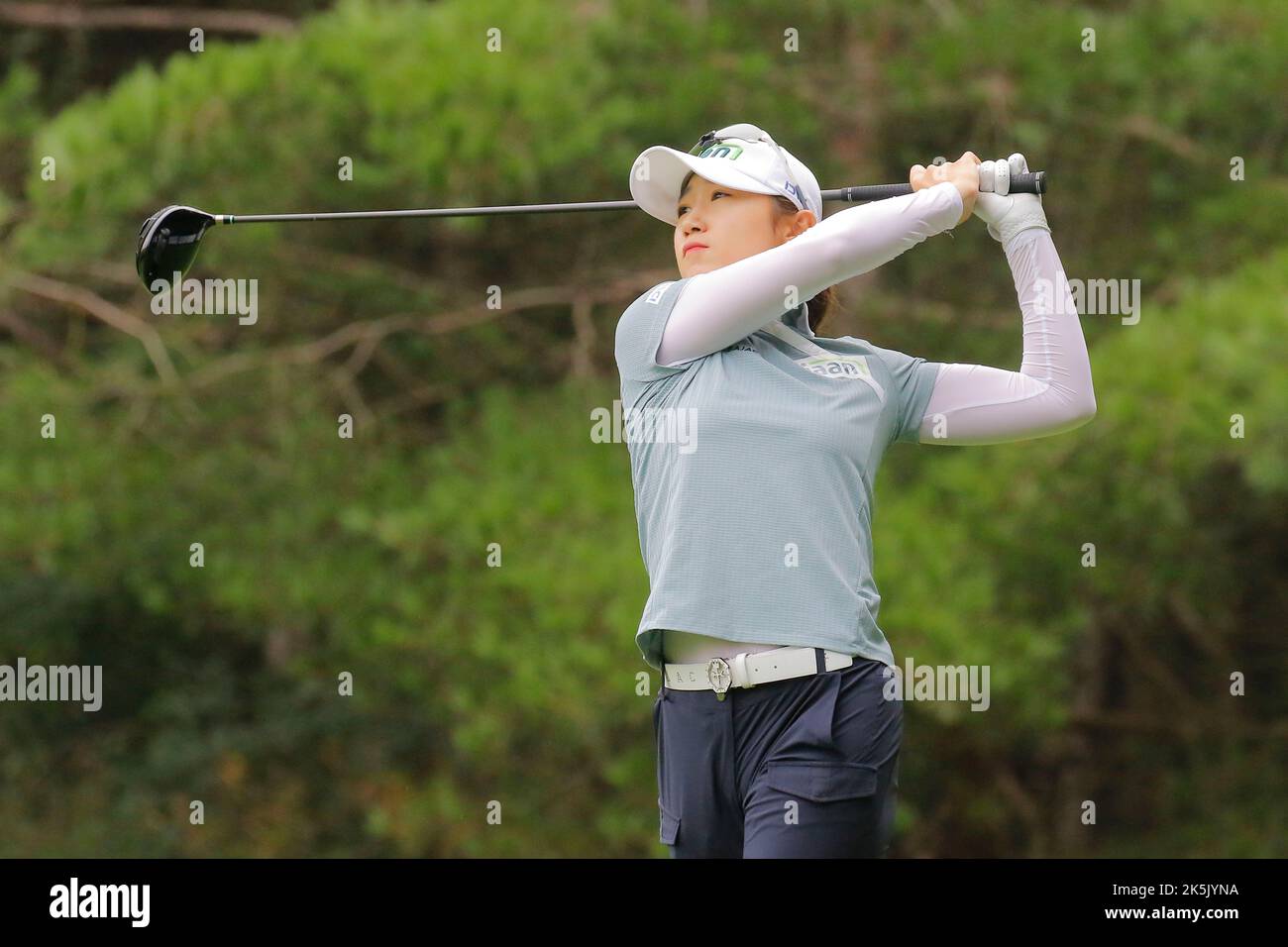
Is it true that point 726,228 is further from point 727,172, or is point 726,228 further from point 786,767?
point 786,767

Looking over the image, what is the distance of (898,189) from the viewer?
2555 millimetres

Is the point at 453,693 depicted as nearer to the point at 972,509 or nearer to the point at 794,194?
the point at 972,509

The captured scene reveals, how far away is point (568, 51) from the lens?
667cm

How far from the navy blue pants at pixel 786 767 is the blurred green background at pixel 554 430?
3610 mm

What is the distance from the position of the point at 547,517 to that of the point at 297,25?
134 inches

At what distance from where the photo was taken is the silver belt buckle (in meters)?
2.21

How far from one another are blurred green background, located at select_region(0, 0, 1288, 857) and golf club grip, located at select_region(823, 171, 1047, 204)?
3.32 metres

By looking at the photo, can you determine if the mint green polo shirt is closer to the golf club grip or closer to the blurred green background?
the golf club grip

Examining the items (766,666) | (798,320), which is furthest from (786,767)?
(798,320)

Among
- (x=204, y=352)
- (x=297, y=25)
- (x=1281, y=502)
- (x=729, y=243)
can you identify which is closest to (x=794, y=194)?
(x=729, y=243)

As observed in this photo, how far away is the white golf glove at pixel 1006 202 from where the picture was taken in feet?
7.90

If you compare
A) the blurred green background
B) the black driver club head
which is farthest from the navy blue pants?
the blurred green background

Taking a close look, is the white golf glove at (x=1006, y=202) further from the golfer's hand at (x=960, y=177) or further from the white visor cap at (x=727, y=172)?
the white visor cap at (x=727, y=172)

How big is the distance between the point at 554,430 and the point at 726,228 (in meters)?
4.50
